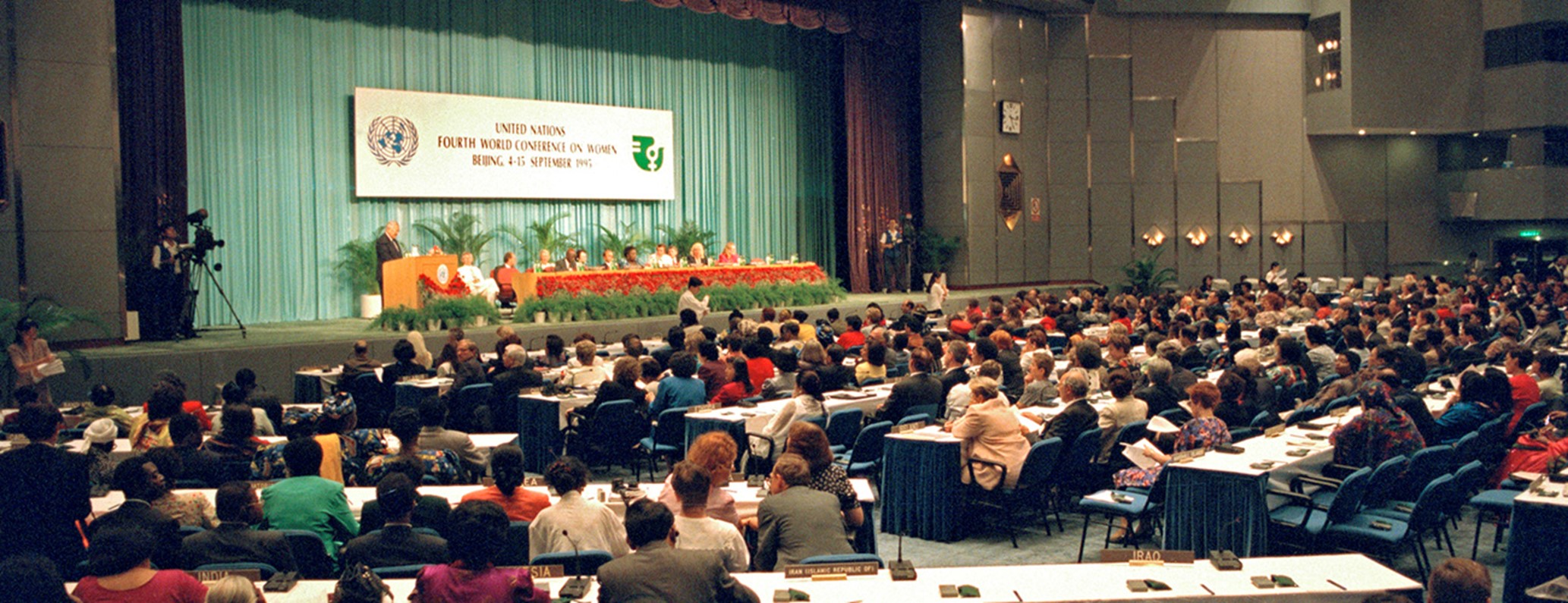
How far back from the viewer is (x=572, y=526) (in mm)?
4699

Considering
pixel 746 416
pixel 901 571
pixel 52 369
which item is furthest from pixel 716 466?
pixel 52 369

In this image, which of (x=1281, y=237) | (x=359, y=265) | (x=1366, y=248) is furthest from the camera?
(x=1366, y=248)

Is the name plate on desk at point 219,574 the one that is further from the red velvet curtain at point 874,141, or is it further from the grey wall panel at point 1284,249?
the grey wall panel at point 1284,249

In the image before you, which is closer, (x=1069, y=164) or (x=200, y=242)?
(x=200, y=242)

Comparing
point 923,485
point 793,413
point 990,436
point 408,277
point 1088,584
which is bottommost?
point 923,485

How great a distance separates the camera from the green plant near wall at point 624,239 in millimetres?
20656

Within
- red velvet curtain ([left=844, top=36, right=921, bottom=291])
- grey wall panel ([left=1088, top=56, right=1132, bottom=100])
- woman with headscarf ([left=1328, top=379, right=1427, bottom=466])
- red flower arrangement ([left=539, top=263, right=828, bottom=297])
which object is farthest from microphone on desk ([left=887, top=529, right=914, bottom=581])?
grey wall panel ([left=1088, top=56, right=1132, bottom=100])

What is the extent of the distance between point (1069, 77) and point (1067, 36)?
33.0 inches

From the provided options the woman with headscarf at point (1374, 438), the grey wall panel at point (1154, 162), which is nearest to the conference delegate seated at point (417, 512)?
the woman with headscarf at point (1374, 438)

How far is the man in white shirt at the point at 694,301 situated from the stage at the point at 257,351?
0.42m

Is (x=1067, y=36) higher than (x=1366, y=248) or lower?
higher

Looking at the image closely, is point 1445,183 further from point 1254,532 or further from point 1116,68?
point 1254,532

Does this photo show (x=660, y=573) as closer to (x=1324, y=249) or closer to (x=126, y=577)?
(x=126, y=577)

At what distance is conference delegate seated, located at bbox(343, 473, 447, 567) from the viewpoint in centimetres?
443
